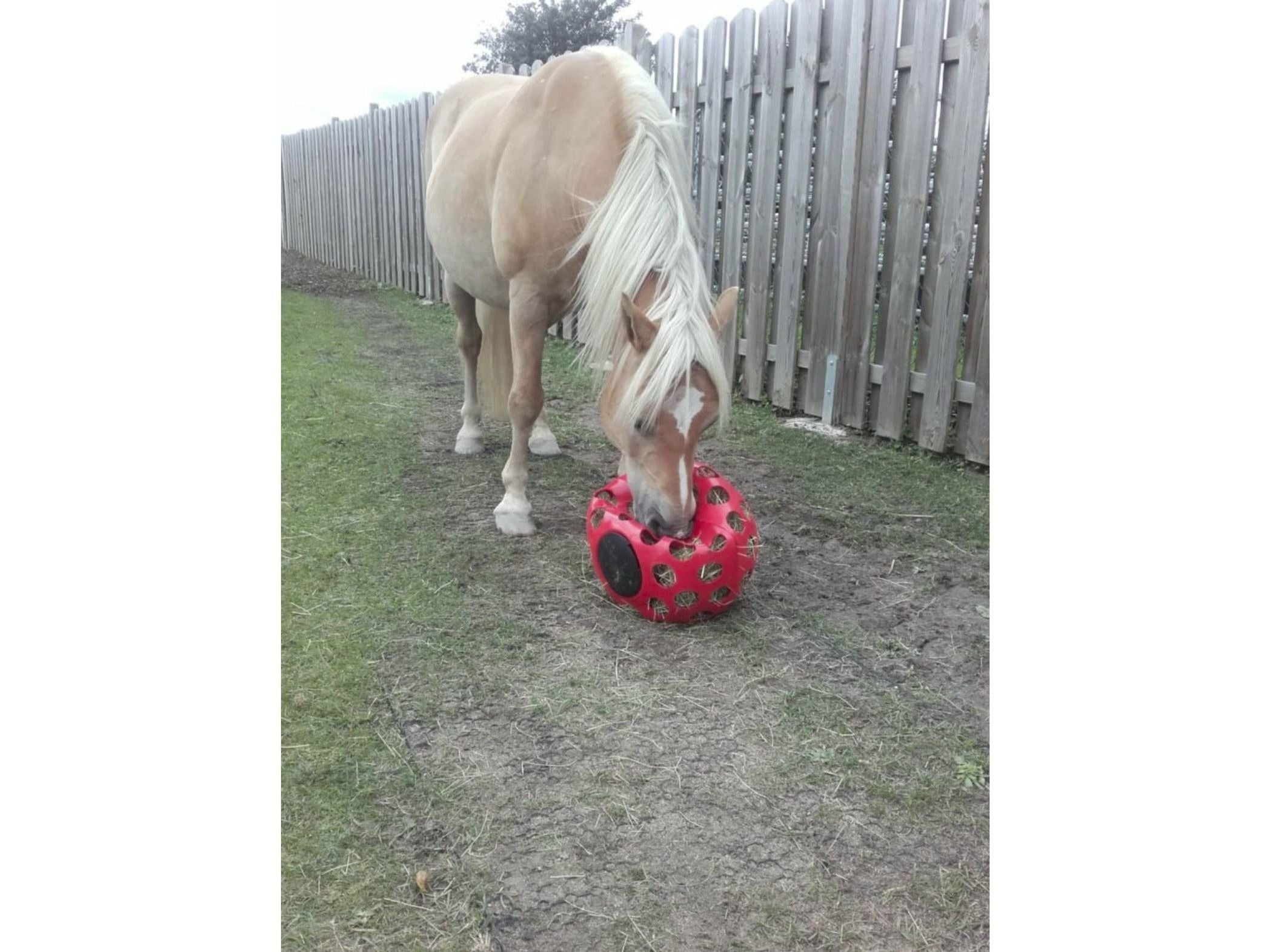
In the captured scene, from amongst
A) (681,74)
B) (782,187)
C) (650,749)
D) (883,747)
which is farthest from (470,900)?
(681,74)

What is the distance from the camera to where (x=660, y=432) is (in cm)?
243

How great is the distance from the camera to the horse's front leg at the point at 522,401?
316cm

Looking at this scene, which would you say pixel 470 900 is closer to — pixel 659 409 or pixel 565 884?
pixel 565 884

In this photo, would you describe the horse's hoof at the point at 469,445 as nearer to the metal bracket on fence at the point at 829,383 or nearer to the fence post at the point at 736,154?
the fence post at the point at 736,154

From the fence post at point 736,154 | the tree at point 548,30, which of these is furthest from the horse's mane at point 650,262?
the tree at point 548,30

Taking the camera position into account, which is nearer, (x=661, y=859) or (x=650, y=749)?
(x=661, y=859)

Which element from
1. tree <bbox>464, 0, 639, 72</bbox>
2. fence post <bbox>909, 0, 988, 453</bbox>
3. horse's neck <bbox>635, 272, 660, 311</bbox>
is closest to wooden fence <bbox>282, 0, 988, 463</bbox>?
fence post <bbox>909, 0, 988, 453</bbox>

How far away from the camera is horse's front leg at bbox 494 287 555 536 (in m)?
3.16

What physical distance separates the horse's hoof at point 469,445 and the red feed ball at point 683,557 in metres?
1.83

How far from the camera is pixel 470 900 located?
157 cm

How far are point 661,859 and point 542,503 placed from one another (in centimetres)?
216

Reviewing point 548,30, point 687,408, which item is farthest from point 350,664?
point 548,30

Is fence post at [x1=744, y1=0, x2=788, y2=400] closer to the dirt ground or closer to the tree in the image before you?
the dirt ground

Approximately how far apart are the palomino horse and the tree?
40.6ft
